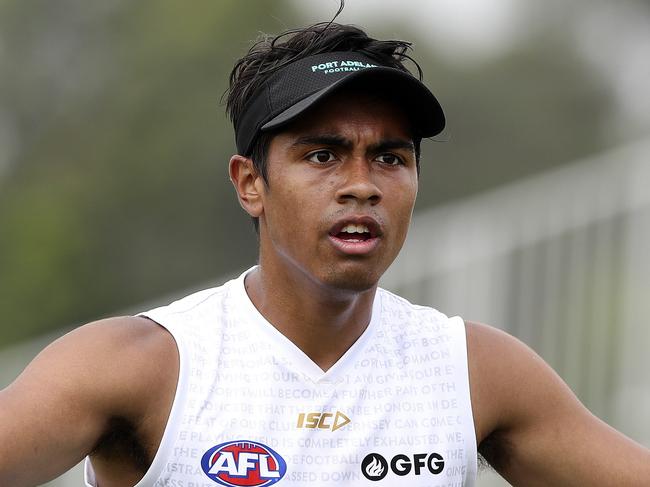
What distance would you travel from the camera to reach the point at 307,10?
21359 millimetres

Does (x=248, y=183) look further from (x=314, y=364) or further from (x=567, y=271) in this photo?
(x=567, y=271)

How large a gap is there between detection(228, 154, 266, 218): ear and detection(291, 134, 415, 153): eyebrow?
9.9 inches

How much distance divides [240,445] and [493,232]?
4654mm

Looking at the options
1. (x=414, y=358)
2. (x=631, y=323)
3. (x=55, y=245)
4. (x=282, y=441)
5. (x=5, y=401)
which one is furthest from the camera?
(x=55, y=245)

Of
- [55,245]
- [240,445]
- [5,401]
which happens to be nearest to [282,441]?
[240,445]

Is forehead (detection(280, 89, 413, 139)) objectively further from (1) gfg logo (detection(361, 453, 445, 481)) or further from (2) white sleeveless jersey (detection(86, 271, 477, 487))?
(1) gfg logo (detection(361, 453, 445, 481))

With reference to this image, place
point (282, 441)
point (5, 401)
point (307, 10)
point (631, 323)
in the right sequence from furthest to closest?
point (307, 10) < point (631, 323) < point (282, 441) < point (5, 401)

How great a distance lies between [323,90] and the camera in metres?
4.12

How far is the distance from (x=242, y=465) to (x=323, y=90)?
112 centimetres

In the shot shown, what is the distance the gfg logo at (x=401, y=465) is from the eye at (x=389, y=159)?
2.91ft

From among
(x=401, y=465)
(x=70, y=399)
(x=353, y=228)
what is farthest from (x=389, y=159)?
(x=70, y=399)

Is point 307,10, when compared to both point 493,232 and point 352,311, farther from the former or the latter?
point 352,311

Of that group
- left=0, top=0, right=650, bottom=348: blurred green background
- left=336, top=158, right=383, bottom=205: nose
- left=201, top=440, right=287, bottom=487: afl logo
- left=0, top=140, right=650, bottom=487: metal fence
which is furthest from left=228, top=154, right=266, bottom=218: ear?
left=0, top=0, right=650, bottom=348: blurred green background

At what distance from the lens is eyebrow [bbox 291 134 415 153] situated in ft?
13.7
